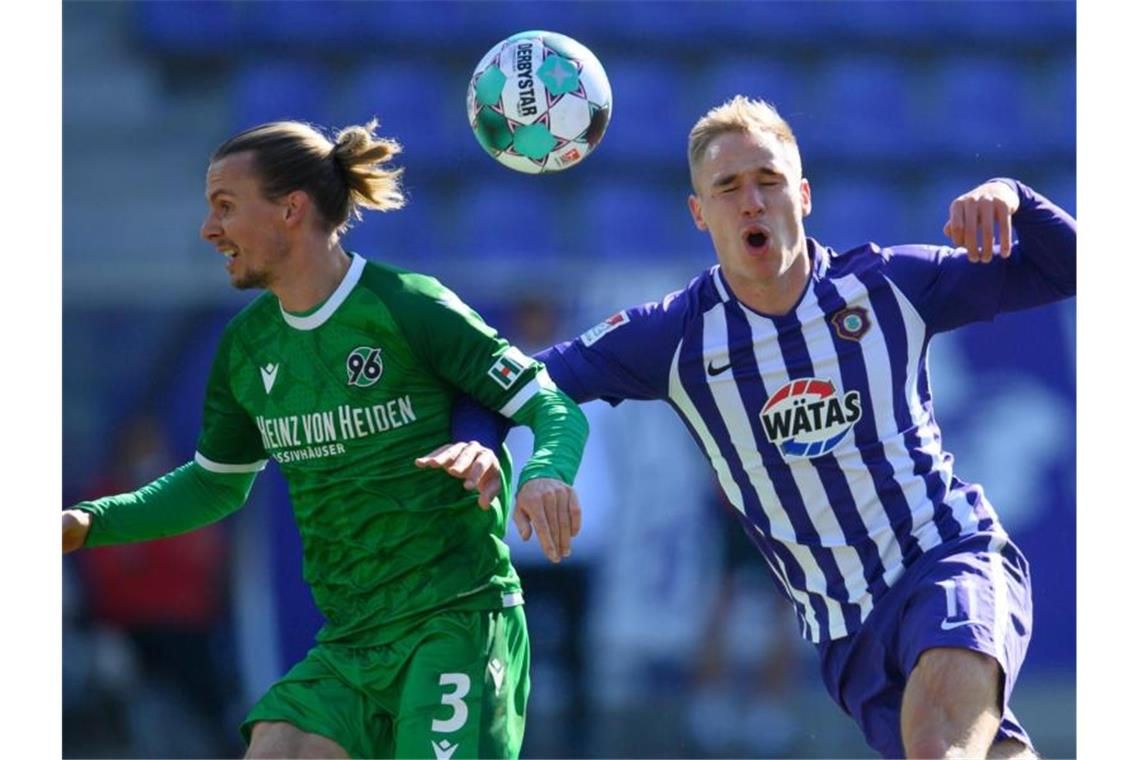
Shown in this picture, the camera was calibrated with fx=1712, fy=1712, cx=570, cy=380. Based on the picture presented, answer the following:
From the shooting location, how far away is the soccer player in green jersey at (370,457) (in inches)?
180

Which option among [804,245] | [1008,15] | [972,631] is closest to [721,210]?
[804,245]

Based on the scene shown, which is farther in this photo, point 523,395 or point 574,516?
point 523,395

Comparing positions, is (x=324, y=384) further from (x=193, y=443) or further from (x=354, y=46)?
(x=354, y=46)

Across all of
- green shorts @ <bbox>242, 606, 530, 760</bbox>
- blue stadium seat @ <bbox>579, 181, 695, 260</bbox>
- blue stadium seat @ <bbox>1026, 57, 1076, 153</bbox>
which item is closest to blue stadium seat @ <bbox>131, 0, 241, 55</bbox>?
blue stadium seat @ <bbox>579, 181, 695, 260</bbox>

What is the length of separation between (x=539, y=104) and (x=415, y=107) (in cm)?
715

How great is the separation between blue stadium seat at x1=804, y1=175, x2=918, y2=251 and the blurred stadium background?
21mm

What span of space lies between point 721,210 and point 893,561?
111 centimetres

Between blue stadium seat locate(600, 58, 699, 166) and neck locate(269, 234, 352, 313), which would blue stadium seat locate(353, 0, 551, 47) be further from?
neck locate(269, 234, 352, 313)

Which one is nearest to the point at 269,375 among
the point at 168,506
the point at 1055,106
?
the point at 168,506

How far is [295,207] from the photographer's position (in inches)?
190

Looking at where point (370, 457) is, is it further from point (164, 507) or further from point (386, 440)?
point (164, 507)

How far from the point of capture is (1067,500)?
1067cm

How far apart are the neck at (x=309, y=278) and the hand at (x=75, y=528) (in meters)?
0.90

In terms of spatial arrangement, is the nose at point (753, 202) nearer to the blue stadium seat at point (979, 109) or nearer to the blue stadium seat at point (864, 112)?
the blue stadium seat at point (864, 112)
